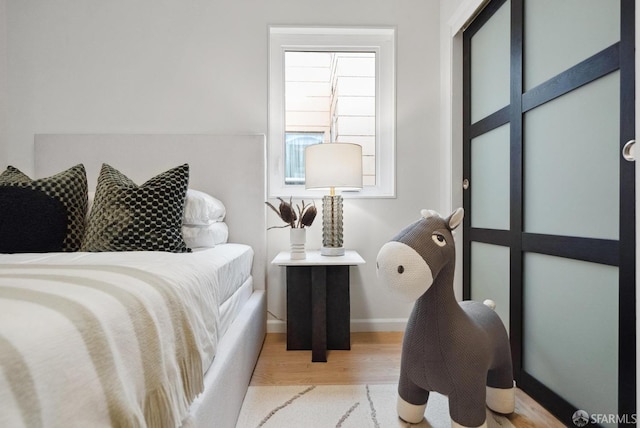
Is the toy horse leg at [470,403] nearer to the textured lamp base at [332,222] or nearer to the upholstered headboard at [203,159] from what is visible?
the textured lamp base at [332,222]

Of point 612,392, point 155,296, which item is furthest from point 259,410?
point 612,392

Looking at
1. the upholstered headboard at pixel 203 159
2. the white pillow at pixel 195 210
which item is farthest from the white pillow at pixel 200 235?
the upholstered headboard at pixel 203 159

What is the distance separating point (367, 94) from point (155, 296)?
2100 millimetres

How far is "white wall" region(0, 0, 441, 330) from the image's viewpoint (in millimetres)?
2266

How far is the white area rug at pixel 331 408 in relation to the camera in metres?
1.26

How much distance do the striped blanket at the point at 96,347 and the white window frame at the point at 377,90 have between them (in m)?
1.56

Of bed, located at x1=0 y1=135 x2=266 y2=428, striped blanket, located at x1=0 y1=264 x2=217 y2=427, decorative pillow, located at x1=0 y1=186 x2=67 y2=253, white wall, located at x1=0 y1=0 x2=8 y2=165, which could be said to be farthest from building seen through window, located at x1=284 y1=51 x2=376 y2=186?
white wall, located at x1=0 y1=0 x2=8 y2=165

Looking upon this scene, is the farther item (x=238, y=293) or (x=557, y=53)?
(x=238, y=293)

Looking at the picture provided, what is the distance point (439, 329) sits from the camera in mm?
1101

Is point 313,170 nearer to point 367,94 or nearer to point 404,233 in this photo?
point 367,94

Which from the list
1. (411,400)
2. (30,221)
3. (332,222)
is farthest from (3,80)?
(411,400)

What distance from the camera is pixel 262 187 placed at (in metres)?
2.21

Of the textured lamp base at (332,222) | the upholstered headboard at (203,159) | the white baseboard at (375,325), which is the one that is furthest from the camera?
the white baseboard at (375,325)

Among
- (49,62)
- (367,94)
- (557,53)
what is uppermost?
(49,62)
